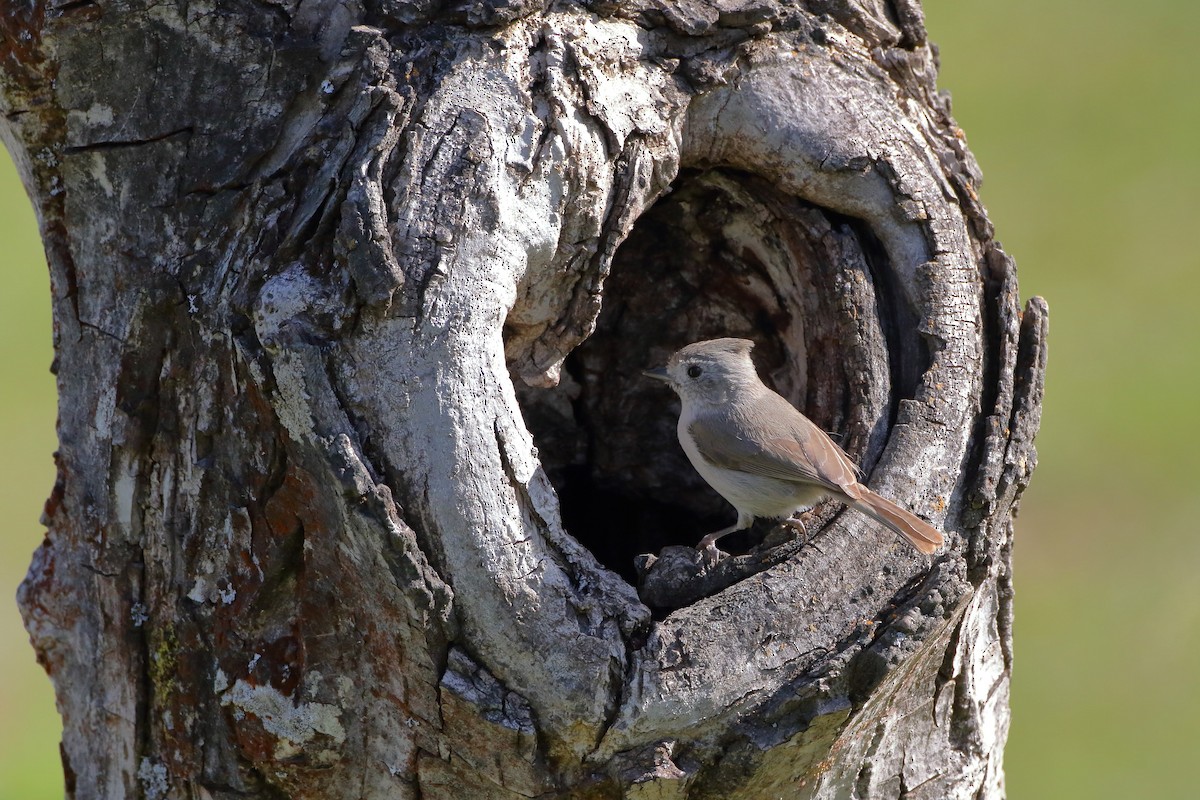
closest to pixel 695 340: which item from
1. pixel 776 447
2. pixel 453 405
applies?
pixel 776 447

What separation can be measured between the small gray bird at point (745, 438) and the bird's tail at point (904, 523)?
193 millimetres

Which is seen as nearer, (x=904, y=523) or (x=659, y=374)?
(x=904, y=523)

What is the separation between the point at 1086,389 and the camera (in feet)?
29.3

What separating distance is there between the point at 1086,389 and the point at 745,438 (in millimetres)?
5777

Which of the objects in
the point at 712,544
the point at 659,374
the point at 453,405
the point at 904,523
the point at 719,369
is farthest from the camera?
the point at 659,374

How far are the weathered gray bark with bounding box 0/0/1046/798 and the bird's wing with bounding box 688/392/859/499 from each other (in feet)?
0.38

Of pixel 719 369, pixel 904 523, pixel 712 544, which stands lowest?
pixel 904 523

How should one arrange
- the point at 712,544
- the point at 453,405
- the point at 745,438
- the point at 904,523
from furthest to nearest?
1. the point at 745,438
2. the point at 712,544
3. the point at 904,523
4. the point at 453,405

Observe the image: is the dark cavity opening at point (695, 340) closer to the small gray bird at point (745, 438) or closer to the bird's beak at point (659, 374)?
the small gray bird at point (745, 438)

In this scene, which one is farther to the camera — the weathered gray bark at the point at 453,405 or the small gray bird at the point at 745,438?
the small gray bird at the point at 745,438

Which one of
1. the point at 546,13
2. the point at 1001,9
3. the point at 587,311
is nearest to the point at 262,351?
the point at 587,311

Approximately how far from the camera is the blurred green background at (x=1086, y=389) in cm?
661

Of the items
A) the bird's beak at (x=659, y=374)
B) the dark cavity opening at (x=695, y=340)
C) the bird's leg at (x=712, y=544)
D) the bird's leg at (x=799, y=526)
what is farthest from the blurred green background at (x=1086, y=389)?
the bird's leg at (x=799, y=526)

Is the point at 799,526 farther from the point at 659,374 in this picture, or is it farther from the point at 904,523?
the point at 659,374
